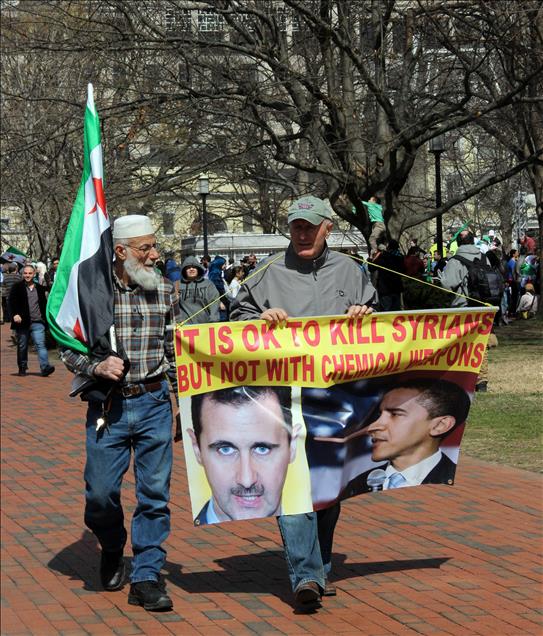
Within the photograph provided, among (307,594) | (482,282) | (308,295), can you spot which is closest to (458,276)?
(482,282)

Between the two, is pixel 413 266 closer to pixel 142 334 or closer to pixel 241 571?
pixel 241 571

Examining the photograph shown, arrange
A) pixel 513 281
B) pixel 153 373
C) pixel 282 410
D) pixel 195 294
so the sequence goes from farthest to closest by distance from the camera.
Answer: pixel 513 281 → pixel 195 294 → pixel 153 373 → pixel 282 410

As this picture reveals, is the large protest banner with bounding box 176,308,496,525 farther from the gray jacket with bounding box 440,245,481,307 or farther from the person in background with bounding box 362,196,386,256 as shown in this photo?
the person in background with bounding box 362,196,386,256

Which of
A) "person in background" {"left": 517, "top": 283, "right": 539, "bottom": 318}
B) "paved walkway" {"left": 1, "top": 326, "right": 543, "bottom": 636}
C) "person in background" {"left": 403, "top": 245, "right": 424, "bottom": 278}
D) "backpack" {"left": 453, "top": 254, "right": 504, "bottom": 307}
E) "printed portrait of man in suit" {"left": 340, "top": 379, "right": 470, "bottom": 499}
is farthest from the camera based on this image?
"person in background" {"left": 517, "top": 283, "right": 539, "bottom": 318}

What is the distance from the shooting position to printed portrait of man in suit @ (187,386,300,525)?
591 cm

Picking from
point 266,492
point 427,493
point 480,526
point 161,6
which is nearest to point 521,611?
point 266,492

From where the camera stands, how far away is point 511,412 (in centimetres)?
1256

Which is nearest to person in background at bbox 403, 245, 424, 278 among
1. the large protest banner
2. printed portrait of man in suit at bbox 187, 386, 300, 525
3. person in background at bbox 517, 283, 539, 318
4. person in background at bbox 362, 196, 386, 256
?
person in background at bbox 362, 196, 386, 256

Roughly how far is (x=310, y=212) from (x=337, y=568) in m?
1.99

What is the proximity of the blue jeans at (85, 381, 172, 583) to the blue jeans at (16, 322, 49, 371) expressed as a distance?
14.5 m

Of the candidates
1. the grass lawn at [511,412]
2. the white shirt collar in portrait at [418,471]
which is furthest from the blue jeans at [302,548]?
the grass lawn at [511,412]

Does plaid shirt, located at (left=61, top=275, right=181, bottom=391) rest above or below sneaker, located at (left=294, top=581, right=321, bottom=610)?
above

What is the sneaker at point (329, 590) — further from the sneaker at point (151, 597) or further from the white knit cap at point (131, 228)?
the white knit cap at point (131, 228)

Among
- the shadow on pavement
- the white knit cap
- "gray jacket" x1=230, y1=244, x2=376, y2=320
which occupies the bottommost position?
the shadow on pavement
